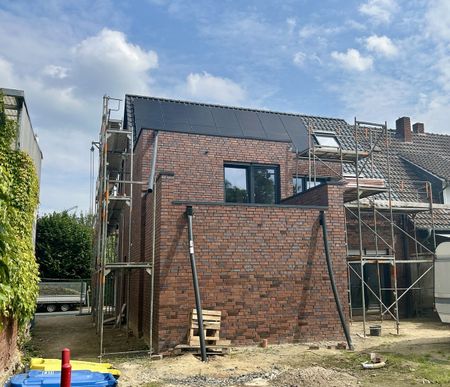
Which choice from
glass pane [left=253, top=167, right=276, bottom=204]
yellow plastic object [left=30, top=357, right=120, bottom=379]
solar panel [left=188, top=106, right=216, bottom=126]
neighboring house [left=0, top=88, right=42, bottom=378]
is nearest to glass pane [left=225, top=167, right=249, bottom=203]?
glass pane [left=253, top=167, right=276, bottom=204]

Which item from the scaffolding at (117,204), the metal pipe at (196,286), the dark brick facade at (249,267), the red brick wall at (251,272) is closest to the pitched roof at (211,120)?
the scaffolding at (117,204)

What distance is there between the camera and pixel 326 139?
61.1 feet

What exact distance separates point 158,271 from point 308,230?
3.81 m

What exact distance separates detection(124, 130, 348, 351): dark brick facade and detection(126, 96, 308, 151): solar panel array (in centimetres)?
434

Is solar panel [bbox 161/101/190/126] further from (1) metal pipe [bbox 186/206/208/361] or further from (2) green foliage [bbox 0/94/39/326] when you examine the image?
(2) green foliage [bbox 0/94/39/326]

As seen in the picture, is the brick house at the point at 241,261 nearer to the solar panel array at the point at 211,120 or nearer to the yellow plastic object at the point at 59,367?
the solar panel array at the point at 211,120

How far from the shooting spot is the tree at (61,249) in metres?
30.2

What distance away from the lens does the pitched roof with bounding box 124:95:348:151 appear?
16.2 m

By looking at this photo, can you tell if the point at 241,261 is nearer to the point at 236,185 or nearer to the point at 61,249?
the point at 236,185

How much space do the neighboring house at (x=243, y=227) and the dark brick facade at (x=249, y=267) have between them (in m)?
0.02

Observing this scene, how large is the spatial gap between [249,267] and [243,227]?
0.95 m

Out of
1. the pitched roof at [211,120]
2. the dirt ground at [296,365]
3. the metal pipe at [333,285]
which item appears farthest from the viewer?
the pitched roof at [211,120]

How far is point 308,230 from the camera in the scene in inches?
458

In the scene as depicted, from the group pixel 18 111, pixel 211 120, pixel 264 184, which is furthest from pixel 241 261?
pixel 211 120
